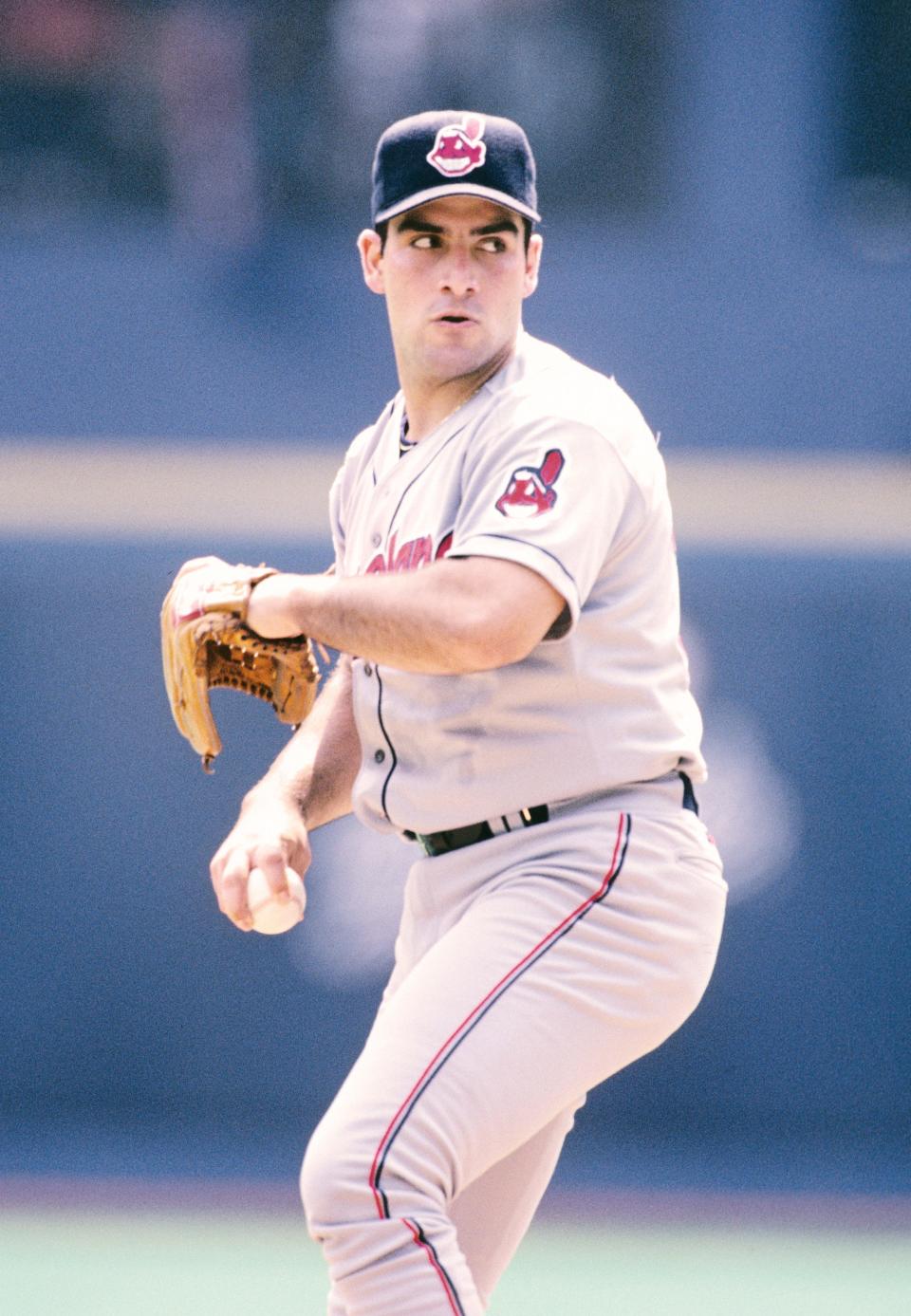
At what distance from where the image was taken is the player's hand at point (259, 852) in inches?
93.7

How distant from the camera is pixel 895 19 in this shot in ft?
17.4

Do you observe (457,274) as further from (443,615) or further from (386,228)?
(443,615)

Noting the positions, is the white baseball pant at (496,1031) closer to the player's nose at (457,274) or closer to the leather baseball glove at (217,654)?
the leather baseball glove at (217,654)

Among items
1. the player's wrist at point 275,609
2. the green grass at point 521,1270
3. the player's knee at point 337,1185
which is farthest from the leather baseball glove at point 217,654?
the green grass at point 521,1270

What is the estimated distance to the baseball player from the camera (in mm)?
2141

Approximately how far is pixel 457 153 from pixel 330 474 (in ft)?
8.27

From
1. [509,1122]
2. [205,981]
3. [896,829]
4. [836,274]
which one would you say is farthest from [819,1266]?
[836,274]

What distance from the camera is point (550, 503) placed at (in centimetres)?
223

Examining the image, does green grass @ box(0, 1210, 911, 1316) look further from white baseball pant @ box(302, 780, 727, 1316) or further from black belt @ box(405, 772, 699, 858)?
black belt @ box(405, 772, 699, 858)

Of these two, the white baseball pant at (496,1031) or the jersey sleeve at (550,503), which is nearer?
the white baseball pant at (496,1031)

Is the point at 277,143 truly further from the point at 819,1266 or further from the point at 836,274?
the point at 819,1266

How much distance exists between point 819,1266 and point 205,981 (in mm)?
1674

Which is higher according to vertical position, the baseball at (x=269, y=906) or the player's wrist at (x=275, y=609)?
the player's wrist at (x=275, y=609)

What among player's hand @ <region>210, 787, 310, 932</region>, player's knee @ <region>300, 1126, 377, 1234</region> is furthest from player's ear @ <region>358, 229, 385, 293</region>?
player's knee @ <region>300, 1126, 377, 1234</region>
